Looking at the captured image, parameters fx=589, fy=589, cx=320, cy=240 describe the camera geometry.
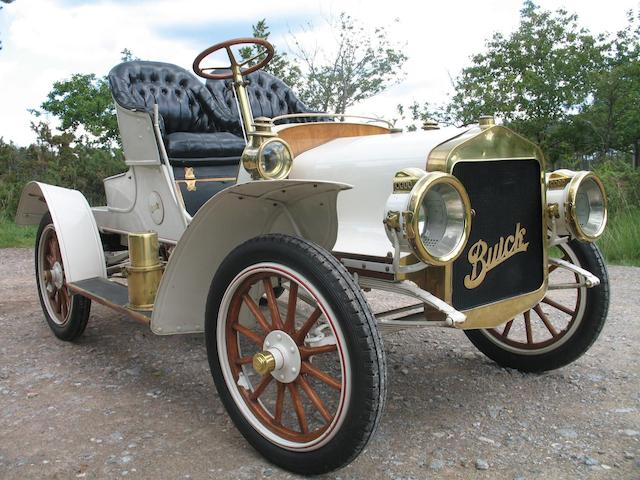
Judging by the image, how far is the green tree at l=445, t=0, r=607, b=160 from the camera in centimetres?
1570

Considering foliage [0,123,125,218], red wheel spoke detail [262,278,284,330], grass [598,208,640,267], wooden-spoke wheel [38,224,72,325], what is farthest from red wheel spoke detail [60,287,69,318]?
foliage [0,123,125,218]

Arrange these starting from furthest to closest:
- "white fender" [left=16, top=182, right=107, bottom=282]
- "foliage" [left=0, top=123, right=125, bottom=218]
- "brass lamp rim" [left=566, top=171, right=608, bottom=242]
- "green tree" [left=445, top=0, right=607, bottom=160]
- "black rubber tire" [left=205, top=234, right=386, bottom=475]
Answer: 1. "green tree" [left=445, top=0, right=607, bottom=160]
2. "foliage" [left=0, top=123, right=125, bottom=218]
3. "white fender" [left=16, top=182, right=107, bottom=282]
4. "brass lamp rim" [left=566, top=171, right=608, bottom=242]
5. "black rubber tire" [left=205, top=234, right=386, bottom=475]

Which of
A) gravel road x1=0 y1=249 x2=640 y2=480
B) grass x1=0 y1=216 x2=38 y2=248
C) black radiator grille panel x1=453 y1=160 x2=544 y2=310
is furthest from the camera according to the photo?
grass x1=0 y1=216 x2=38 y2=248

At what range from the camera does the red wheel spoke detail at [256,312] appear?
7.27 ft

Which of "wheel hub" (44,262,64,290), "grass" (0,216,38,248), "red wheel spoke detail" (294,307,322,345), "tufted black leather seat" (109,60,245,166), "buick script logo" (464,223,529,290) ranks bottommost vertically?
"grass" (0,216,38,248)

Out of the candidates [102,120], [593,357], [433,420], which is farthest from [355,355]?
[102,120]

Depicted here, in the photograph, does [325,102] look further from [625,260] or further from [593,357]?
[593,357]

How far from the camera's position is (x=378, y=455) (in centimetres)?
224

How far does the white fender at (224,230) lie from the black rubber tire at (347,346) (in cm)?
24

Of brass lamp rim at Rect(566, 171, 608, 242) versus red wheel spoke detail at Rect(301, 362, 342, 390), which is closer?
red wheel spoke detail at Rect(301, 362, 342, 390)

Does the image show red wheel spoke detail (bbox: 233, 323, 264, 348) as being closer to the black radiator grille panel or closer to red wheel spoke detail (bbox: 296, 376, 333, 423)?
red wheel spoke detail (bbox: 296, 376, 333, 423)

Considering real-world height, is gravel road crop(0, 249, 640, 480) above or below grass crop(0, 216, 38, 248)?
below

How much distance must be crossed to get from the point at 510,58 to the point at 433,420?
54.9 ft

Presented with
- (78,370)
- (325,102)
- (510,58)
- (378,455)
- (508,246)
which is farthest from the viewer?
(510,58)
